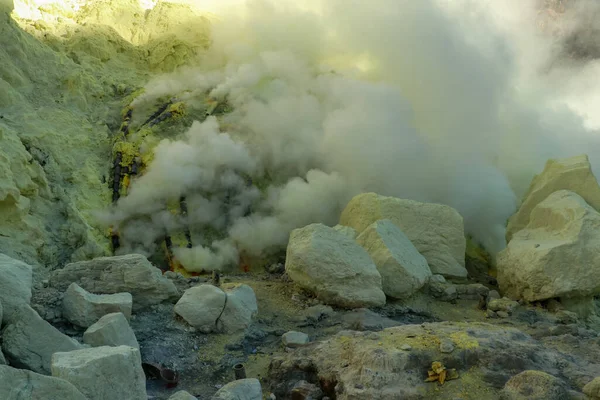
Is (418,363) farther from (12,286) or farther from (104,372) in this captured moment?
(12,286)

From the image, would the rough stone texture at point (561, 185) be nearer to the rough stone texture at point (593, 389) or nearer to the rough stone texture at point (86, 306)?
the rough stone texture at point (593, 389)

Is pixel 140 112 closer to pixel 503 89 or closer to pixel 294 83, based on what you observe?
pixel 294 83

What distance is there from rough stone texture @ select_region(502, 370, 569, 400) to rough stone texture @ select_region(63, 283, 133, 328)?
264 cm

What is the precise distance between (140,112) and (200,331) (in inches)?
181

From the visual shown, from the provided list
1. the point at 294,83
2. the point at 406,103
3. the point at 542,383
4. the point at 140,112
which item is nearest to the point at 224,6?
the point at 294,83

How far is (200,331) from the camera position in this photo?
4395mm

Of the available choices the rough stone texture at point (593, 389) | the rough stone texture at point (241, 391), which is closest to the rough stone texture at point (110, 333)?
the rough stone texture at point (241, 391)

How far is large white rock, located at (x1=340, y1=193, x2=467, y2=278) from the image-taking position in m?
6.58

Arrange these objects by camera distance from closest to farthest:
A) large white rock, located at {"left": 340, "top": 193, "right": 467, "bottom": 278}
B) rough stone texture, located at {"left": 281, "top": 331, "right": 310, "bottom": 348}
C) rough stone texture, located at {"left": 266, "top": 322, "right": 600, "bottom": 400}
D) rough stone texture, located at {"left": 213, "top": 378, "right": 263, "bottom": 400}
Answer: rough stone texture, located at {"left": 213, "top": 378, "right": 263, "bottom": 400} → rough stone texture, located at {"left": 266, "top": 322, "right": 600, "bottom": 400} → rough stone texture, located at {"left": 281, "top": 331, "right": 310, "bottom": 348} → large white rock, located at {"left": 340, "top": 193, "right": 467, "bottom": 278}

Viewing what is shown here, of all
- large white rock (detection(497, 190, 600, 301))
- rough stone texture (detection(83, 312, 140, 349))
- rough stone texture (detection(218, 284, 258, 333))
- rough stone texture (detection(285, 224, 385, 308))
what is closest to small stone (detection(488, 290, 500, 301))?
large white rock (detection(497, 190, 600, 301))

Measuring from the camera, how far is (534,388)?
9.80 feet

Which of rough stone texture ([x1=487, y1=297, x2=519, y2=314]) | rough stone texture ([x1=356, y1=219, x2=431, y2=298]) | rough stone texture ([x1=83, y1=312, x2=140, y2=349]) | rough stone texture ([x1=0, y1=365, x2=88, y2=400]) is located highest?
rough stone texture ([x1=356, y1=219, x2=431, y2=298])

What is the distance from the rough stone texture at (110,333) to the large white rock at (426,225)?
356cm

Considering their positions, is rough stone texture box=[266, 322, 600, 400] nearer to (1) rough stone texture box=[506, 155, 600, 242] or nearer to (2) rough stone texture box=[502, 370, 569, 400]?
(2) rough stone texture box=[502, 370, 569, 400]
